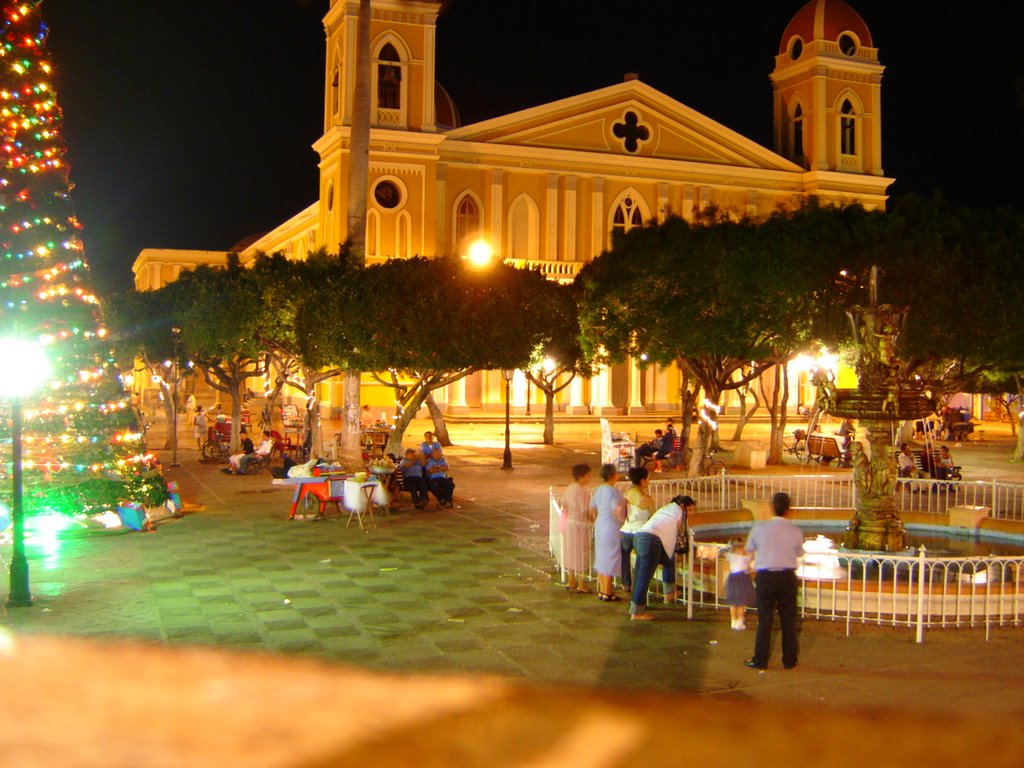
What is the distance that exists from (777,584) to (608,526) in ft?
7.34

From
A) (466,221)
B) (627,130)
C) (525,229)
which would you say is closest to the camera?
(466,221)

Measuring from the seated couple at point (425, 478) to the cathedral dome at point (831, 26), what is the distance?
40.8 m

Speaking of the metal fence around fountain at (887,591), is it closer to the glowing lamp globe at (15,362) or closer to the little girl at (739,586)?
the little girl at (739,586)

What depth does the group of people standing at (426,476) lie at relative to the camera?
665 inches

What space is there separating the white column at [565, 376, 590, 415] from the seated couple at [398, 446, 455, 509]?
91.6 feet

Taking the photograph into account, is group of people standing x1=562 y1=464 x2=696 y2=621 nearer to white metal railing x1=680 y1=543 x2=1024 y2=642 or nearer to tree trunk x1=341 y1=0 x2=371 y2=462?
white metal railing x1=680 y1=543 x2=1024 y2=642

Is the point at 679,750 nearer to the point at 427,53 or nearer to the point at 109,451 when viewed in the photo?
the point at 109,451

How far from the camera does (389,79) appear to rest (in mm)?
43031

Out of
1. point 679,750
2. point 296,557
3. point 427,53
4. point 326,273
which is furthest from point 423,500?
point 427,53

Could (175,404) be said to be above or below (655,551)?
above

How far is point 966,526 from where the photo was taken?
556 inches

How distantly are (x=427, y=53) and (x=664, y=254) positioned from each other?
24.8m

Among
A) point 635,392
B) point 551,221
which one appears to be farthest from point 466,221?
point 635,392

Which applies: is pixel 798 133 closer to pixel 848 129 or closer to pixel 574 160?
pixel 848 129
